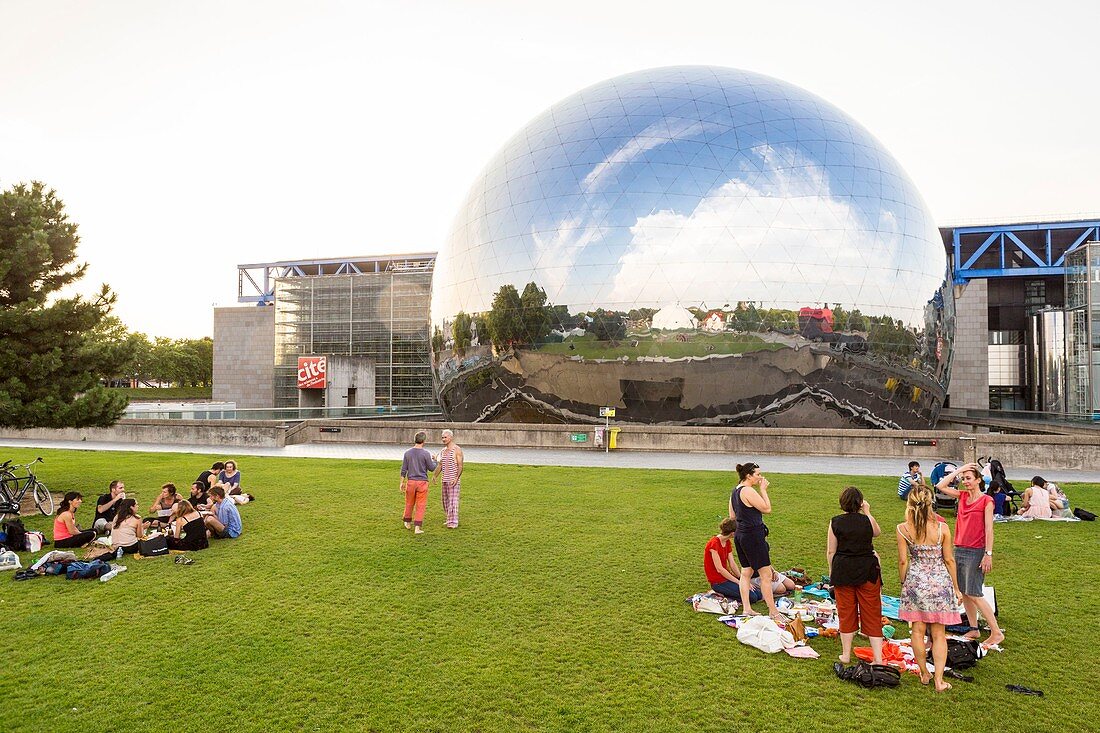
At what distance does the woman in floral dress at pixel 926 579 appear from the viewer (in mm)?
5410

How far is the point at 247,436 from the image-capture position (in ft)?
78.8

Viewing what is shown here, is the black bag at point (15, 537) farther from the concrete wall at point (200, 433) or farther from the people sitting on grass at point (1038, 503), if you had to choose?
the people sitting on grass at point (1038, 503)

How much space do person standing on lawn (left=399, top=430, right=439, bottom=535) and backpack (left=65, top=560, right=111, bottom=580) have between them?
3.80 metres

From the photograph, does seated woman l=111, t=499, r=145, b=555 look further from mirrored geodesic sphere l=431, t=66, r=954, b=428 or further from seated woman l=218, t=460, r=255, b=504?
mirrored geodesic sphere l=431, t=66, r=954, b=428

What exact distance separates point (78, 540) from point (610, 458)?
12850 mm

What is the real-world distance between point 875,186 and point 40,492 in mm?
20712

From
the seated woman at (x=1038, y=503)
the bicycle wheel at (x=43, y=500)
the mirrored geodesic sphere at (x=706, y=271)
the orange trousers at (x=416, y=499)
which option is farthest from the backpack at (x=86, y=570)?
the seated woman at (x=1038, y=503)

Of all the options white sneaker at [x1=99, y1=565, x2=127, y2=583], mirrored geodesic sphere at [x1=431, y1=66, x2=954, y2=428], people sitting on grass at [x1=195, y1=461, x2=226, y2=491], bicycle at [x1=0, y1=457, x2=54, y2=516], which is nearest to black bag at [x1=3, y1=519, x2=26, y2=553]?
white sneaker at [x1=99, y1=565, x2=127, y2=583]

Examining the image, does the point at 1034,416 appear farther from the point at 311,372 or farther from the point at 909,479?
the point at 311,372

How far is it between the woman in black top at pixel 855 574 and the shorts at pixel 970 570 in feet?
4.04

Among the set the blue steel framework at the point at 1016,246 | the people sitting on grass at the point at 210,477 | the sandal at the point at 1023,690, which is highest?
the blue steel framework at the point at 1016,246

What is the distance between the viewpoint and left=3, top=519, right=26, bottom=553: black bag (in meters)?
9.25

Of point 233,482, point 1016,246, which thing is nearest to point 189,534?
point 233,482

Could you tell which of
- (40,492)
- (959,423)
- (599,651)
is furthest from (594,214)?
(959,423)
